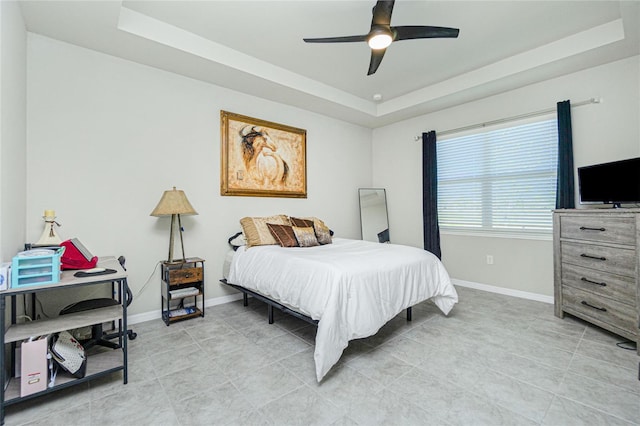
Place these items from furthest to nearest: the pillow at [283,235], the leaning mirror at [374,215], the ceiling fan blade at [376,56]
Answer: the leaning mirror at [374,215] → the pillow at [283,235] → the ceiling fan blade at [376,56]

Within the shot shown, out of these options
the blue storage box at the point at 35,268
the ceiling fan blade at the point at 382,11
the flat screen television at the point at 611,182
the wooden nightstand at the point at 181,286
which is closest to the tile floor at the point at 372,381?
the wooden nightstand at the point at 181,286

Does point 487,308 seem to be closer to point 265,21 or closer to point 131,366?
point 131,366

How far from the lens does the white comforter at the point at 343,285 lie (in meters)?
2.01

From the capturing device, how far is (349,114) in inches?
184

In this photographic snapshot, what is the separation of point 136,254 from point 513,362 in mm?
3453

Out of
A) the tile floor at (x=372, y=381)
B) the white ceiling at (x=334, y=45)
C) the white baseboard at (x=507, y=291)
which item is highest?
the white ceiling at (x=334, y=45)

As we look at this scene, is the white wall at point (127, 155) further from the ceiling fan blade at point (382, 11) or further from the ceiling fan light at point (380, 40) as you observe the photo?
the ceiling fan blade at point (382, 11)

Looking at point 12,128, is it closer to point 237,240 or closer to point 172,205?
point 172,205

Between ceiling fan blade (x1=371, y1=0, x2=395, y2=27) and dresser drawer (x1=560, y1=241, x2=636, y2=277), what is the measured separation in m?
2.63

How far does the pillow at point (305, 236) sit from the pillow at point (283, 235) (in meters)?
0.05

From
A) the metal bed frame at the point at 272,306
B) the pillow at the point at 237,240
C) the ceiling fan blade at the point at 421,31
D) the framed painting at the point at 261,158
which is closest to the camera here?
the ceiling fan blade at the point at 421,31

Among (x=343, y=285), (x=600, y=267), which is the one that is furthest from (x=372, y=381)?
(x=600, y=267)

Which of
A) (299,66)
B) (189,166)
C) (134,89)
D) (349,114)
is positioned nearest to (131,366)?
(189,166)

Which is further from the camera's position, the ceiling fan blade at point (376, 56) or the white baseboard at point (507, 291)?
the white baseboard at point (507, 291)
